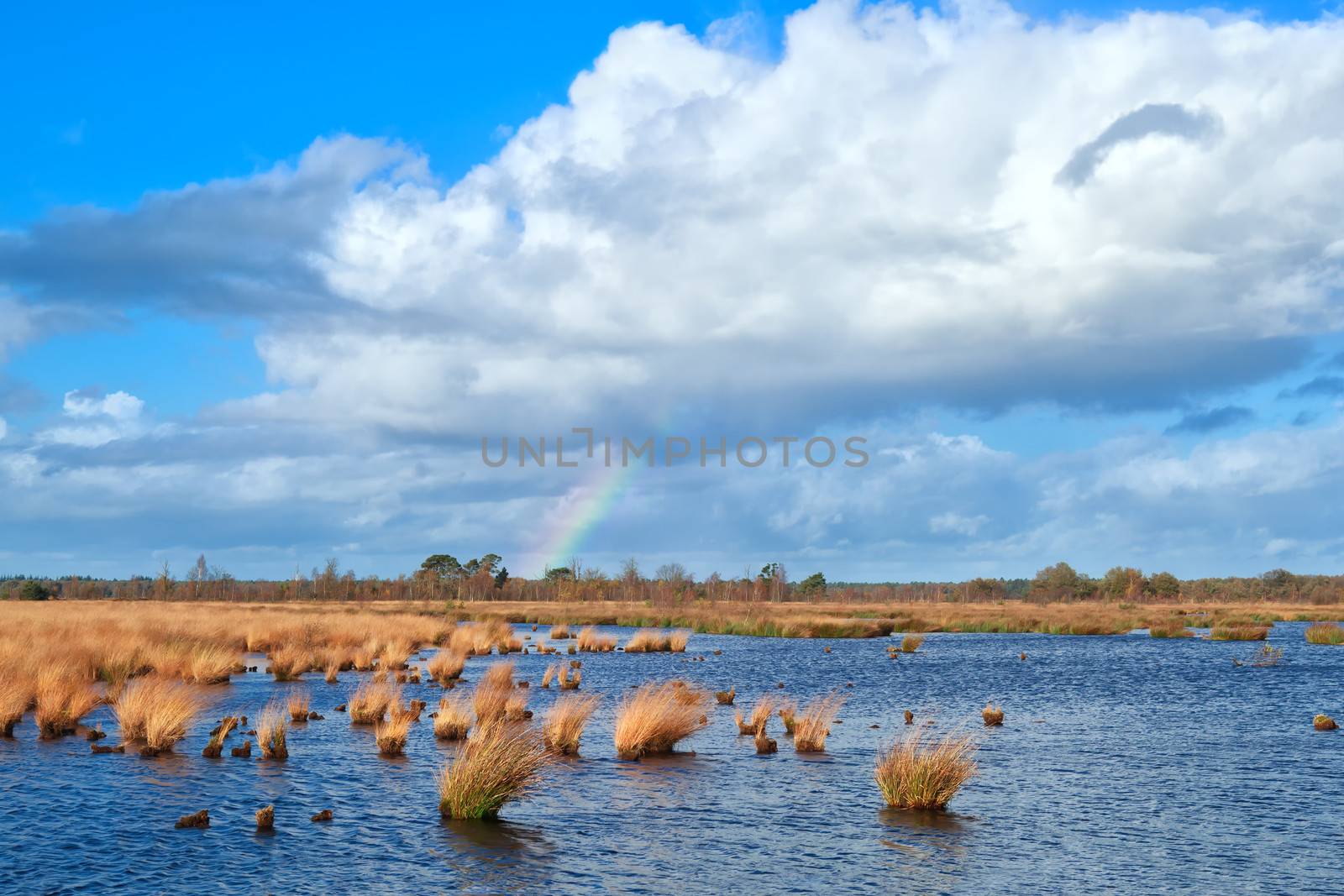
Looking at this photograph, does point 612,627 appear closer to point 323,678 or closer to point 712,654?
point 712,654

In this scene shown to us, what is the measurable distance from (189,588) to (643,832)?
662 ft

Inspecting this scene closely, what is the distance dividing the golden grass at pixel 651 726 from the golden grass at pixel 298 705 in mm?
9131

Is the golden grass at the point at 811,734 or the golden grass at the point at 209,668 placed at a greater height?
the golden grass at the point at 209,668

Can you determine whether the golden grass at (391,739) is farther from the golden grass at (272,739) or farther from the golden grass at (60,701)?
the golden grass at (60,701)

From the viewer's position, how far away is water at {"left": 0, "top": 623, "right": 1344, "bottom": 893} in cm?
1428

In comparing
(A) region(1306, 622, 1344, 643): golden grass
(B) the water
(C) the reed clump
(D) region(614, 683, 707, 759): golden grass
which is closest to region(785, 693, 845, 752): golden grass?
(B) the water

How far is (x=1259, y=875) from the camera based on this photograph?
1494 centimetres

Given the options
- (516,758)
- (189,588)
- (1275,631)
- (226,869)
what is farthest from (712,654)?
(189,588)

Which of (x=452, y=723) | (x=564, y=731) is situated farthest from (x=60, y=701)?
(x=564, y=731)

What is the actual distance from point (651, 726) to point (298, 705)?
1110cm

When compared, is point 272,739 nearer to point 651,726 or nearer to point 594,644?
point 651,726

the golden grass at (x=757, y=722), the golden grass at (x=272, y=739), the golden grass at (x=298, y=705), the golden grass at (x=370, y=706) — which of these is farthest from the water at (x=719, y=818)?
the golden grass at (x=298, y=705)

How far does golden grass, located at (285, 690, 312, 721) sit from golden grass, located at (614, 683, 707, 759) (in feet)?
30.0

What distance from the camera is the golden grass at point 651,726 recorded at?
77.9ft
